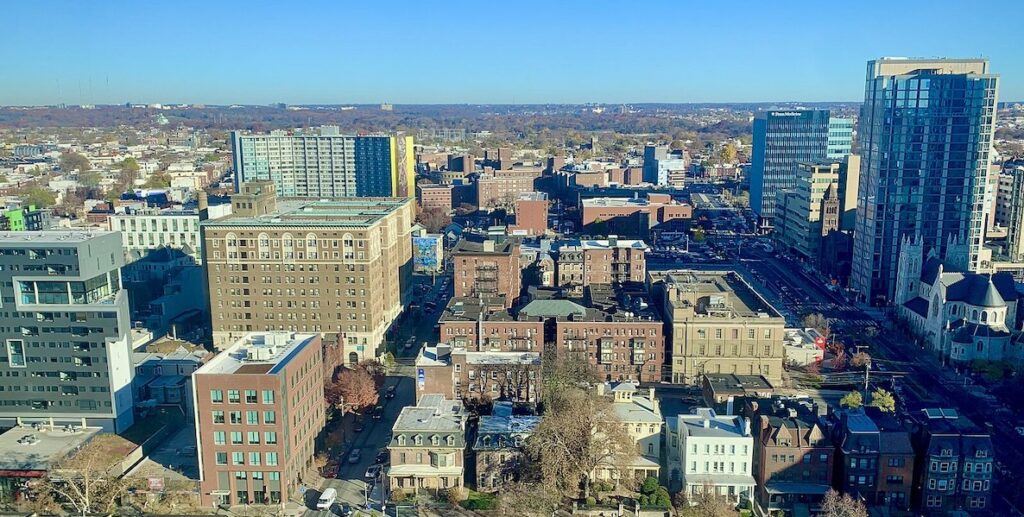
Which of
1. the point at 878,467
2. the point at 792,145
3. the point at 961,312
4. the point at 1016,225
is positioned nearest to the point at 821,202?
the point at 1016,225

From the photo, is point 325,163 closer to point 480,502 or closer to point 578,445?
point 480,502

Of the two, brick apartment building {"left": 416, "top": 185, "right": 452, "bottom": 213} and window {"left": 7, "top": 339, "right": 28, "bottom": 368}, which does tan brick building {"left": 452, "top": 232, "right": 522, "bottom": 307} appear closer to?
window {"left": 7, "top": 339, "right": 28, "bottom": 368}

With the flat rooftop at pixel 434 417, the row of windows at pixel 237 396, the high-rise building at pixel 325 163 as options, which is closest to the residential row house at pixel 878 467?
the flat rooftop at pixel 434 417

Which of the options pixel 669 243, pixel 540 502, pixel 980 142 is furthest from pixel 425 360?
pixel 669 243

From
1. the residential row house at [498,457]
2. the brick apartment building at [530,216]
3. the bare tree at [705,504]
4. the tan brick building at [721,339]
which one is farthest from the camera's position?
the brick apartment building at [530,216]

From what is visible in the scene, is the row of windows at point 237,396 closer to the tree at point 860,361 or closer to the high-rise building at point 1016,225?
the tree at point 860,361

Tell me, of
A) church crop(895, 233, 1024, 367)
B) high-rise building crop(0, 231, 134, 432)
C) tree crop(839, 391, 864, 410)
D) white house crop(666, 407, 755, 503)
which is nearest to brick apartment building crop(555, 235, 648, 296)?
church crop(895, 233, 1024, 367)
